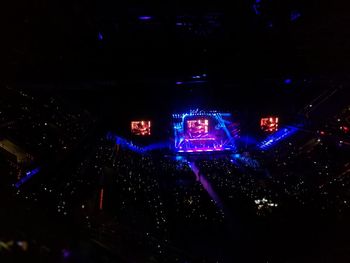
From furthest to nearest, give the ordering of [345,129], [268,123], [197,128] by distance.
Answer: [197,128], [268,123], [345,129]

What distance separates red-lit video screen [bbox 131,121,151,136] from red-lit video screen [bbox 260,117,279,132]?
2767 millimetres

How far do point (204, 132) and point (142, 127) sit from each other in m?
1.54

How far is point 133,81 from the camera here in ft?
10.8

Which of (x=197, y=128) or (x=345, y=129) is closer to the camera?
(x=345, y=129)

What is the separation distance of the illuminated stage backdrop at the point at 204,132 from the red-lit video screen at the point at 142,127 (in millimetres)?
684

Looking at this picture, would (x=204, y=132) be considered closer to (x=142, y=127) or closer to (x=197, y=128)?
(x=197, y=128)

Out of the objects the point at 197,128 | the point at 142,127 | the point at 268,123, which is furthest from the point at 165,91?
the point at 268,123

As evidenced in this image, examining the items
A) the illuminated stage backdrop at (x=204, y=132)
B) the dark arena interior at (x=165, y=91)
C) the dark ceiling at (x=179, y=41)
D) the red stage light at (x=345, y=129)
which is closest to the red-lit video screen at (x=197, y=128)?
the illuminated stage backdrop at (x=204, y=132)

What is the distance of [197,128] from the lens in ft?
26.0

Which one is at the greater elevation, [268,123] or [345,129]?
[268,123]

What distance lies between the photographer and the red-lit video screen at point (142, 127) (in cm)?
777

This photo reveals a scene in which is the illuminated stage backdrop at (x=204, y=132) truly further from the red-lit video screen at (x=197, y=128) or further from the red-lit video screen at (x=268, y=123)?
the red-lit video screen at (x=268, y=123)

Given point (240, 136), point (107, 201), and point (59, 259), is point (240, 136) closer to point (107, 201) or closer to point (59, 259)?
point (107, 201)

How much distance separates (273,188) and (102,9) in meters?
3.70
